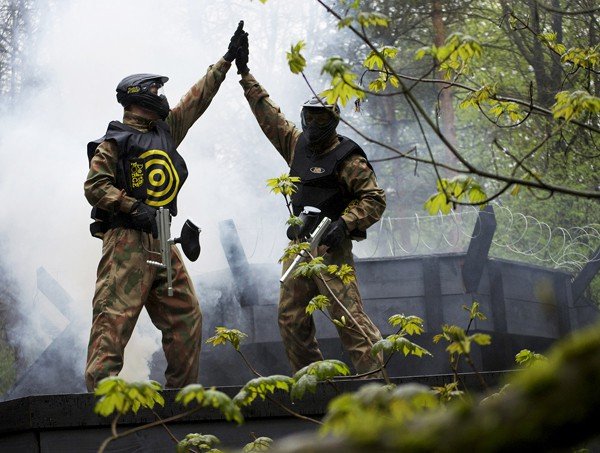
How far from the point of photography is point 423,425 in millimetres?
1164

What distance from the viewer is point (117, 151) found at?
6191 millimetres

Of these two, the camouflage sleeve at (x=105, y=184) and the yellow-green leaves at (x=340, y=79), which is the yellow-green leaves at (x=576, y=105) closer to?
the yellow-green leaves at (x=340, y=79)

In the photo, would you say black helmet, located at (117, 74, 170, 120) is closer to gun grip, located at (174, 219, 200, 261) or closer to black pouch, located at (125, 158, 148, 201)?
black pouch, located at (125, 158, 148, 201)

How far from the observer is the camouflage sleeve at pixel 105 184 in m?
5.99

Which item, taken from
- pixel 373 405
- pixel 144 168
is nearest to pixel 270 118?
pixel 144 168

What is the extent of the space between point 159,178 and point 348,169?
111cm

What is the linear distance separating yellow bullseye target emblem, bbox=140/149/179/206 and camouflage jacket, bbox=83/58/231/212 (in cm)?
19

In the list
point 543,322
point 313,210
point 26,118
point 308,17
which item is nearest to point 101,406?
point 313,210

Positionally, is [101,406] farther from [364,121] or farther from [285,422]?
[364,121]

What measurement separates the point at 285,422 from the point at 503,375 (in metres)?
1.10

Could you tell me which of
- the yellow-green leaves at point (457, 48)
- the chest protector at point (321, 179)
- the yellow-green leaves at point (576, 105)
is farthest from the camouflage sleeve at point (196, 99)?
the yellow-green leaves at point (576, 105)

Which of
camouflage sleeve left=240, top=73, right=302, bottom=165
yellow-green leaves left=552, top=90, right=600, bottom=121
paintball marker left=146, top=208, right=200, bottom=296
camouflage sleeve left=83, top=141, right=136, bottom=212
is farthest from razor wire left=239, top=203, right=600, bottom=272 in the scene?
yellow-green leaves left=552, top=90, right=600, bottom=121

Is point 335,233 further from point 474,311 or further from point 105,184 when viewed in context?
point 474,311

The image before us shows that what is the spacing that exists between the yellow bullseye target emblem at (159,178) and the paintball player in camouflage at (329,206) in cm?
75
